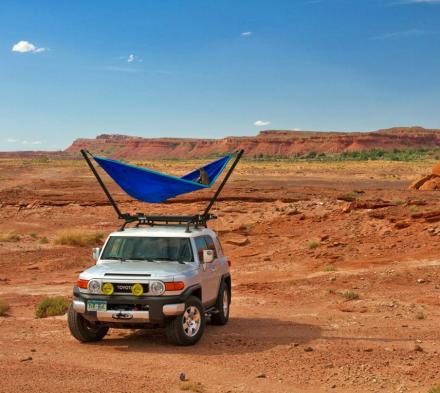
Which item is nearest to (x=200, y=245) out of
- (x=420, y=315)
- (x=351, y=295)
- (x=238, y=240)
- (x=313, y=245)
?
(x=420, y=315)

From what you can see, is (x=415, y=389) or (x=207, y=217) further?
(x=207, y=217)

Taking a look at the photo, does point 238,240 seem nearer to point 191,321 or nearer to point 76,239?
point 76,239

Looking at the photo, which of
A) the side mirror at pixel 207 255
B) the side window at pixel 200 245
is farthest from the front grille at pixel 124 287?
the side window at pixel 200 245

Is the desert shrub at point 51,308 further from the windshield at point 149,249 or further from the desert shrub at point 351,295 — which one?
the desert shrub at point 351,295

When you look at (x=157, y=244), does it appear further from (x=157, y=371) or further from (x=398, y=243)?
(x=398, y=243)

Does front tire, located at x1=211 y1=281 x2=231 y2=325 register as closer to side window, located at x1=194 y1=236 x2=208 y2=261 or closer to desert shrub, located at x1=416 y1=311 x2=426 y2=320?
side window, located at x1=194 y1=236 x2=208 y2=261

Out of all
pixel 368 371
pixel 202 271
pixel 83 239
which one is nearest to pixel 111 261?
pixel 202 271

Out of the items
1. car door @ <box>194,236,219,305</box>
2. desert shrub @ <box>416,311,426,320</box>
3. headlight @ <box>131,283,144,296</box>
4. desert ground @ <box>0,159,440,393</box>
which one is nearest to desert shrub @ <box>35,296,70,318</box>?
desert ground @ <box>0,159,440,393</box>

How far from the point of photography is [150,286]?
8914 mm

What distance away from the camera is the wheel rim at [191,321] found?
364 inches

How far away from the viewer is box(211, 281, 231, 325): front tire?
10719 mm

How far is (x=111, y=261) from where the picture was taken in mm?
9852

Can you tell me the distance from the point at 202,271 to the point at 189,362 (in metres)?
1.76

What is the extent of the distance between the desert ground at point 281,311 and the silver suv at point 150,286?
1.31ft
